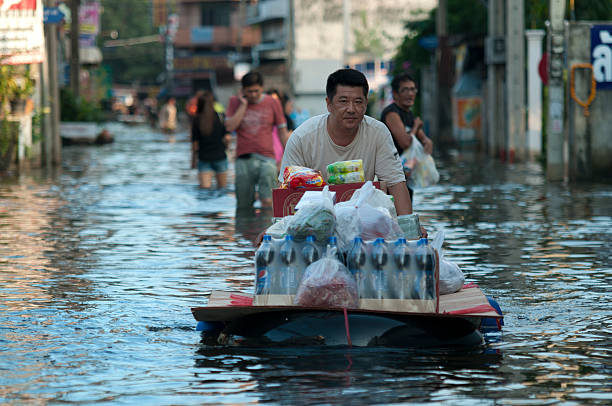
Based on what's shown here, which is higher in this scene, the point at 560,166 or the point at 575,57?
the point at 575,57

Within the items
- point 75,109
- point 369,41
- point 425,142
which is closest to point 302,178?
point 425,142

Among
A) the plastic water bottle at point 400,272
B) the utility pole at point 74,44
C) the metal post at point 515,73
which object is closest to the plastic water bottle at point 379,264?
the plastic water bottle at point 400,272

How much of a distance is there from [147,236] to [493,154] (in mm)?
16659

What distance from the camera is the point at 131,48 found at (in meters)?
122

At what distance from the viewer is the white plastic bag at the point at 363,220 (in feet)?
23.9

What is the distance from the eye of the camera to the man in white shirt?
7785 millimetres

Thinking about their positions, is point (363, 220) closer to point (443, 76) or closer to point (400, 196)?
point (400, 196)

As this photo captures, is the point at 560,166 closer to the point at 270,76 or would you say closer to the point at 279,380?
the point at 279,380

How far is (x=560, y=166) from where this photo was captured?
830 inches

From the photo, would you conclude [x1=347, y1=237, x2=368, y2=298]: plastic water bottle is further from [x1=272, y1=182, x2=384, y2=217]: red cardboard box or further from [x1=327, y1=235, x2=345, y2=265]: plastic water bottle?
[x1=272, y1=182, x2=384, y2=217]: red cardboard box

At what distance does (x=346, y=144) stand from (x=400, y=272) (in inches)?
43.0

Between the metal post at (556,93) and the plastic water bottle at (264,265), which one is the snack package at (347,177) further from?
the metal post at (556,93)

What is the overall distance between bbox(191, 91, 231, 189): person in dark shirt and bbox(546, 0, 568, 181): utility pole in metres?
5.60

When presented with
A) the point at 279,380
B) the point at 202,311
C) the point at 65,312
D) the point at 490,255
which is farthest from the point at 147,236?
the point at 279,380
